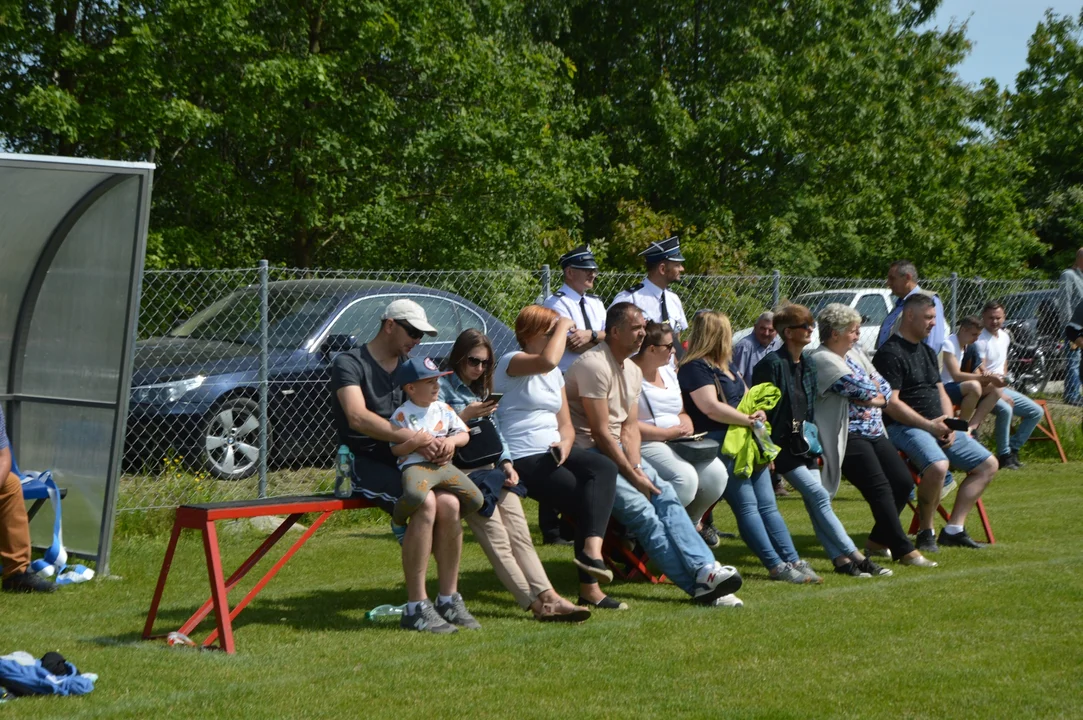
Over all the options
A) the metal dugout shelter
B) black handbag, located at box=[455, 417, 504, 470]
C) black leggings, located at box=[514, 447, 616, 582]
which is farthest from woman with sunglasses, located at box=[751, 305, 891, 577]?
the metal dugout shelter

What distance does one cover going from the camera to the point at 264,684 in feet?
17.2

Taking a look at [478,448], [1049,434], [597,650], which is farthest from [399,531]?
[1049,434]

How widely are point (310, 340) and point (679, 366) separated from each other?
3.91m

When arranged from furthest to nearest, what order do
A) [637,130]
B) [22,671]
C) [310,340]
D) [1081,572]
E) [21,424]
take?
[637,130] < [310,340] < [21,424] < [1081,572] < [22,671]

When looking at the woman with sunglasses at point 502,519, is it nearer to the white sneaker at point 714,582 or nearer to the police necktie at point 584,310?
the white sneaker at point 714,582

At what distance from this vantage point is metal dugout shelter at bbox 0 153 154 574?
783 centimetres

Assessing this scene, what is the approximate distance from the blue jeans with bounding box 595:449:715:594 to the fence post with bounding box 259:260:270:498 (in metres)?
3.45

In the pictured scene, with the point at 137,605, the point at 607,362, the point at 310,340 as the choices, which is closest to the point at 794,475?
the point at 607,362

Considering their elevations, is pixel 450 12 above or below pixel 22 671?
above

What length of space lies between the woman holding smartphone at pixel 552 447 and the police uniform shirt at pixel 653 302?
2.05m

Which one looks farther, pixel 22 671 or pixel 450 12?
pixel 450 12

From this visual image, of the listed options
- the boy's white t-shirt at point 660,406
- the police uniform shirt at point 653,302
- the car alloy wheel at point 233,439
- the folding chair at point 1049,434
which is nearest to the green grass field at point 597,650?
the boy's white t-shirt at point 660,406

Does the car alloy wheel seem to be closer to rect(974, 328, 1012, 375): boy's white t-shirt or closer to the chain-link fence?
the chain-link fence

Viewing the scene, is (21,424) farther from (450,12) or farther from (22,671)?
(450,12)
